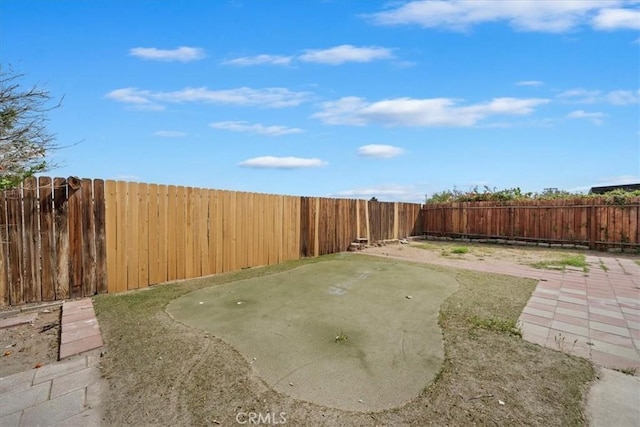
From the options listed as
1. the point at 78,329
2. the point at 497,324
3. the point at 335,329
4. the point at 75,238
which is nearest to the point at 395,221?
the point at 497,324

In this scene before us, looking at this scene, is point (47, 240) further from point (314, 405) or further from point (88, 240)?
point (314, 405)

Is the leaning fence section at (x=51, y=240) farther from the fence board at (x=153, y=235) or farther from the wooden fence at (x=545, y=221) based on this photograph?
the wooden fence at (x=545, y=221)

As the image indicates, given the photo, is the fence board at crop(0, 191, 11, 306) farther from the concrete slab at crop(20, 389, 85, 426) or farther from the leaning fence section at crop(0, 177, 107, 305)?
the concrete slab at crop(20, 389, 85, 426)

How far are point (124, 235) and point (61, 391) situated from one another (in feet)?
9.10

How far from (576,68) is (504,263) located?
13.5 ft

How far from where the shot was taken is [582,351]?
2.62 metres

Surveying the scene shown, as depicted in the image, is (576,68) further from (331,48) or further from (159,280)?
(159,280)

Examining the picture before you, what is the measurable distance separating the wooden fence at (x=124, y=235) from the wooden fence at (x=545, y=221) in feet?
27.1

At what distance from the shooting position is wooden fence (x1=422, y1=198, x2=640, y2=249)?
29.4 ft

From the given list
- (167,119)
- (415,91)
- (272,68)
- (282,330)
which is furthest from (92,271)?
(415,91)

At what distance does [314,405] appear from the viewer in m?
1.85

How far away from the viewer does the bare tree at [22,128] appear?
407 cm

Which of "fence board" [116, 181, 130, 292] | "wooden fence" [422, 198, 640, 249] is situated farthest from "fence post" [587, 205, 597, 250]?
"fence board" [116, 181, 130, 292]

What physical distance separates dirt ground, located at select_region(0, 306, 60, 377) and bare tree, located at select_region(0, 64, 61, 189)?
1885 millimetres
